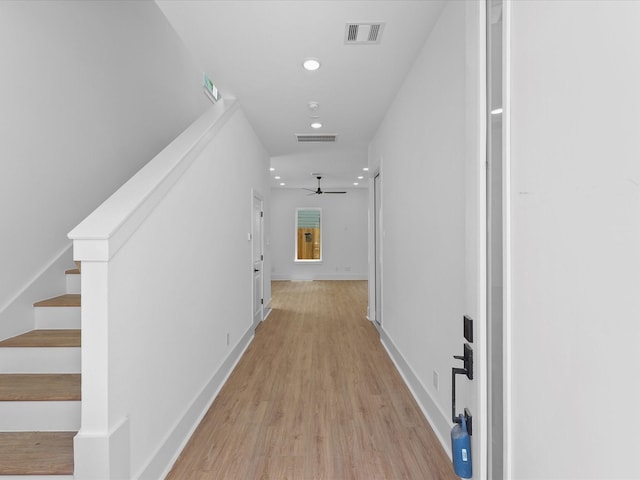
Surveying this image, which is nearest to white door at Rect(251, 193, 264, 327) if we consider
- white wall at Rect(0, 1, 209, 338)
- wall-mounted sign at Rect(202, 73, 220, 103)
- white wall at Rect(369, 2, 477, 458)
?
white wall at Rect(0, 1, 209, 338)

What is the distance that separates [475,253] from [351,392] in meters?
2.38

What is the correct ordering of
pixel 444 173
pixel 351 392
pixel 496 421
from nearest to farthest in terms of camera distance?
pixel 496 421, pixel 444 173, pixel 351 392

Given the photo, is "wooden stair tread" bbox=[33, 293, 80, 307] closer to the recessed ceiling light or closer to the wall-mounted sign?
the recessed ceiling light

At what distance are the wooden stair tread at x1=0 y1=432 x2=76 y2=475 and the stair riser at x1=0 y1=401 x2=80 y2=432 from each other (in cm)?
3

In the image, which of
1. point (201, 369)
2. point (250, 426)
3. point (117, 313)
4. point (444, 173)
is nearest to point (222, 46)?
point (444, 173)

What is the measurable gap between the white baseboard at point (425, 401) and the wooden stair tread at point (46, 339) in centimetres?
228

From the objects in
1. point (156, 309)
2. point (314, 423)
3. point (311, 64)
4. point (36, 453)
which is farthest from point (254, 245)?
point (36, 453)

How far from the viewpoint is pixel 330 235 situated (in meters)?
11.3

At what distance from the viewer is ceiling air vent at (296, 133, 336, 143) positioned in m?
5.24

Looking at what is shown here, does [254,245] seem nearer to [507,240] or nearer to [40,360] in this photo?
[40,360]

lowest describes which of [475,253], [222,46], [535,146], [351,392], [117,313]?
[351,392]

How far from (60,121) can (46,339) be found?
164 centimetres

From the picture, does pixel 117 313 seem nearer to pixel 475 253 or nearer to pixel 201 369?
pixel 201 369

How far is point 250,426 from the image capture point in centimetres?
244
